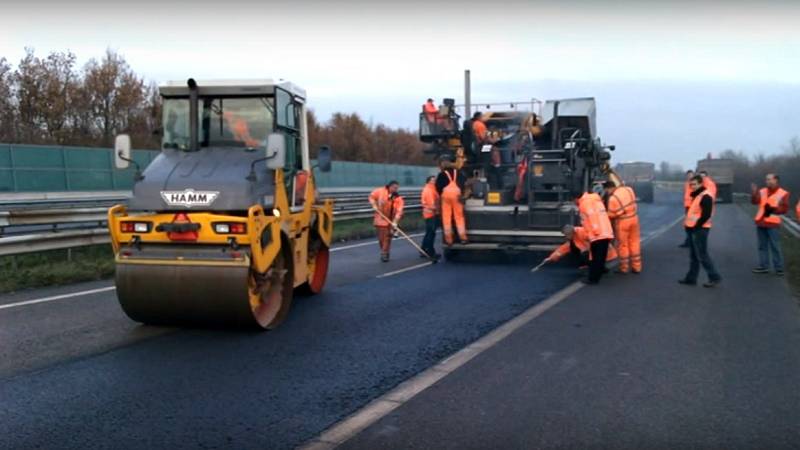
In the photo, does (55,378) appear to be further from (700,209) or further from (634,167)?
(634,167)

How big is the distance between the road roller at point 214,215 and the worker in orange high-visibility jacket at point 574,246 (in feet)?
16.3

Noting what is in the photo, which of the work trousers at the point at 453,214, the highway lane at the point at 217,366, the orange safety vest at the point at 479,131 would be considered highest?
the orange safety vest at the point at 479,131

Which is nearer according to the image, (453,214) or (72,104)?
(453,214)

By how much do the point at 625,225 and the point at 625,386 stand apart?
669 cm

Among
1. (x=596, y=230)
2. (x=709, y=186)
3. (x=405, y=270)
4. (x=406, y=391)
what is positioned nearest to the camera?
(x=406, y=391)

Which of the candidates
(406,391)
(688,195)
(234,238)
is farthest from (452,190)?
(406,391)

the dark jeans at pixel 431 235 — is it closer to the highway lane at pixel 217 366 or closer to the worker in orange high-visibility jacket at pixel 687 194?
the highway lane at pixel 217 366

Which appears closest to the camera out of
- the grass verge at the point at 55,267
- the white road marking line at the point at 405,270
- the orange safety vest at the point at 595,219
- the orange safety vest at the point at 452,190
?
the grass verge at the point at 55,267

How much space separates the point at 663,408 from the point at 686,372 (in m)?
1.05

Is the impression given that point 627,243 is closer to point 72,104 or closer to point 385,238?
point 385,238

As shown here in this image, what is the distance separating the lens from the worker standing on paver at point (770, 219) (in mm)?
11992

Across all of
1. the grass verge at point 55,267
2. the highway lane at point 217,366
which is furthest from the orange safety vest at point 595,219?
the grass verge at point 55,267

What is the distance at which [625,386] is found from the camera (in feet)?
18.9

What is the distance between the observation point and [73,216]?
488 inches
